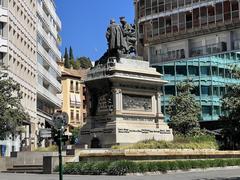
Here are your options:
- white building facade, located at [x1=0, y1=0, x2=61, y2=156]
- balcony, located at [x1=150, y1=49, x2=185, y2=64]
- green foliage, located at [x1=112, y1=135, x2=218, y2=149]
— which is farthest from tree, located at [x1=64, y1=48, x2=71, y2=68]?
green foliage, located at [x1=112, y1=135, x2=218, y2=149]

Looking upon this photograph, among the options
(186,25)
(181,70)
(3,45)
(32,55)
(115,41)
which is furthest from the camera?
(181,70)

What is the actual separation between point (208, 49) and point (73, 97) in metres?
60.3

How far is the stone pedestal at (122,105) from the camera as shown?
30.8m

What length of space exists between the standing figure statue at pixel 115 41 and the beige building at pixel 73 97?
90.7 metres

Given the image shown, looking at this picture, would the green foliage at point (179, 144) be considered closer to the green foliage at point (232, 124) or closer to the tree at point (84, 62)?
the green foliage at point (232, 124)

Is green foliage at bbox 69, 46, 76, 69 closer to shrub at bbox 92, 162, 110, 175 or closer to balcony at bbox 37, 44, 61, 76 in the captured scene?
balcony at bbox 37, 44, 61, 76

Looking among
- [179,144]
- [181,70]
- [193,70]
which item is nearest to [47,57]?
[181,70]

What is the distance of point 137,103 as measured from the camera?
31984 mm

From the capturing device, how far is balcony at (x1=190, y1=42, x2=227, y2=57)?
7181 centimetres

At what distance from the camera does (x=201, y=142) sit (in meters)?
33.4

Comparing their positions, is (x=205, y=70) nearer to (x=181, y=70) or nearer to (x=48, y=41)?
(x=181, y=70)

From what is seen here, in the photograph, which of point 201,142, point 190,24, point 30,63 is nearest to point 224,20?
point 190,24

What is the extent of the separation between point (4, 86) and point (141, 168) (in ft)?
39.9

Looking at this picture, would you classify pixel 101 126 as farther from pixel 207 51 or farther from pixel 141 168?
pixel 207 51
